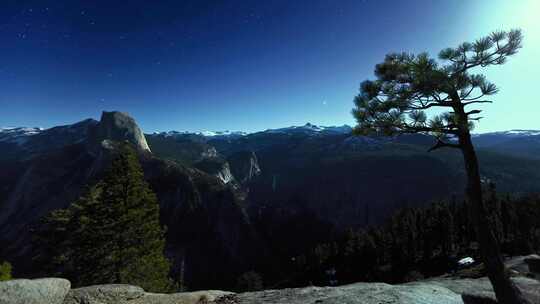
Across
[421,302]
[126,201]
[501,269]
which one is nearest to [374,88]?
[501,269]

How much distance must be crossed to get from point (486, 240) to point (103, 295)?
49.5ft

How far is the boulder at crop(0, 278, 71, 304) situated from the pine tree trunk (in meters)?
15.4

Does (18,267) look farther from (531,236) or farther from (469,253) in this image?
(531,236)

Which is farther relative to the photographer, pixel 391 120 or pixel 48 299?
pixel 48 299

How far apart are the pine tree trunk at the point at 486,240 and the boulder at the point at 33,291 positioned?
50.6 feet

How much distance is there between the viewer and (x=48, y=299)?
1057 cm

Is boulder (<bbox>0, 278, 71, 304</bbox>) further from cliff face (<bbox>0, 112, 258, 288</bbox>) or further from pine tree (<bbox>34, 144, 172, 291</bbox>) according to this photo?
cliff face (<bbox>0, 112, 258, 288</bbox>)

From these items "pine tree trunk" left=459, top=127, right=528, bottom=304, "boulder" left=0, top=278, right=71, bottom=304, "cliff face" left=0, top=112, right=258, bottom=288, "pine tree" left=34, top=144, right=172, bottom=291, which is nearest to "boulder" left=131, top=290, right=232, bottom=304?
"boulder" left=0, top=278, right=71, bottom=304

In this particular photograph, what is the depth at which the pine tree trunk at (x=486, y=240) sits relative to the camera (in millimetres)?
7906

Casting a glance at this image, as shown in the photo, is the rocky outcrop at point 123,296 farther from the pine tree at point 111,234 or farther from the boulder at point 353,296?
the pine tree at point 111,234

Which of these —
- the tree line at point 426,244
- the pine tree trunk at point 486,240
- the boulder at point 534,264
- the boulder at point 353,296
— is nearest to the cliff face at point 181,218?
the tree line at point 426,244

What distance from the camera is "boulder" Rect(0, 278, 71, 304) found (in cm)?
951

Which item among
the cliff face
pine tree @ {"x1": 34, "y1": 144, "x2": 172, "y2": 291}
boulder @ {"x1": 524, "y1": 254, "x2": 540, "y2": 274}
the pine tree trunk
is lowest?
the cliff face

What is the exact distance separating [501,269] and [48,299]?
15.9m
